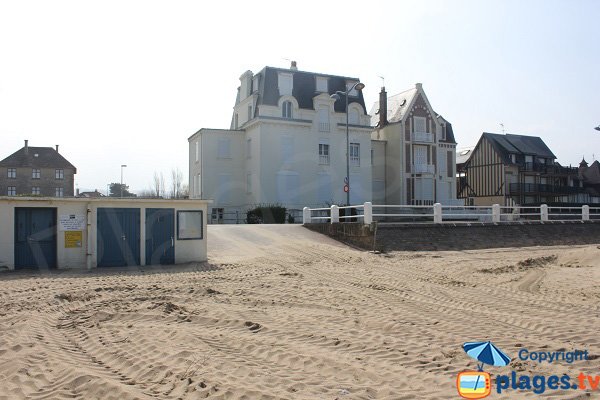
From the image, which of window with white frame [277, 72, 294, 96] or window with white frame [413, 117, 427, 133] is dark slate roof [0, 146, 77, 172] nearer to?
window with white frame [277, 72, 294, 96]

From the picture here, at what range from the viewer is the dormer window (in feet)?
127

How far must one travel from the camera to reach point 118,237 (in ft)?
51.4

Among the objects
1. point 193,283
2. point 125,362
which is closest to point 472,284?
point 193,283

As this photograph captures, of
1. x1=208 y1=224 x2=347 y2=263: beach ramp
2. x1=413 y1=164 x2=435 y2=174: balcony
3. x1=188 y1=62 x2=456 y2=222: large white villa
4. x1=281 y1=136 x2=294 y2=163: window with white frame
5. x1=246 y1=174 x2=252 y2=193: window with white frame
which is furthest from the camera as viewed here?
x1=413 y1=164 x2=435 y2=174: balcony

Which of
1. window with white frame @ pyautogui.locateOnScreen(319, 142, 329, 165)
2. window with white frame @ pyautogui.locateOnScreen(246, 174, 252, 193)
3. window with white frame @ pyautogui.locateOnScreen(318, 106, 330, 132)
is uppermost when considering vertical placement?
window with white frame @ pyautogui.locateOnScreen(318, 106, 330, 132)

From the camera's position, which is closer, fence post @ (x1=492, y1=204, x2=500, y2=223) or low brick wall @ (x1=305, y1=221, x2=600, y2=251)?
low brick wall @ (x1=305, y1=221, x2=600, y2=251)

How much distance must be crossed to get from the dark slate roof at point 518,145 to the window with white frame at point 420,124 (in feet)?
53.0

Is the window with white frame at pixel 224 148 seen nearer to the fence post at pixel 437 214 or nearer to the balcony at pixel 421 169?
the balcony at pixel 421 169

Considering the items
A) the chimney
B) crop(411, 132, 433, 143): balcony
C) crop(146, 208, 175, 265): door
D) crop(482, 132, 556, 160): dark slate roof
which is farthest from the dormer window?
crop(482, 132, 556, 160): dark slate roof

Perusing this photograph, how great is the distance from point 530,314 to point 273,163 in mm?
30572

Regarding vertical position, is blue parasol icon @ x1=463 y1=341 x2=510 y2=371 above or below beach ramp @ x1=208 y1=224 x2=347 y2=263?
below

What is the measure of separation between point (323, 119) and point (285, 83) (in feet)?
13.4

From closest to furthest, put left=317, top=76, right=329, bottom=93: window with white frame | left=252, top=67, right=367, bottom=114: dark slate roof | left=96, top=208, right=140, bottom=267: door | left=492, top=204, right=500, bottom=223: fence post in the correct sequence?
left=96, top=208, right=140, bottom=267: door
left=492, top=204, right=500, bottom=223: fence post
left=252, top=67, right=367, bottom=114: dark slate roof
left=317, top=76, right=329, bottom=93: window with white frame

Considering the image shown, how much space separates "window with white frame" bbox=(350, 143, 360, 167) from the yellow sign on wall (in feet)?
90.9
